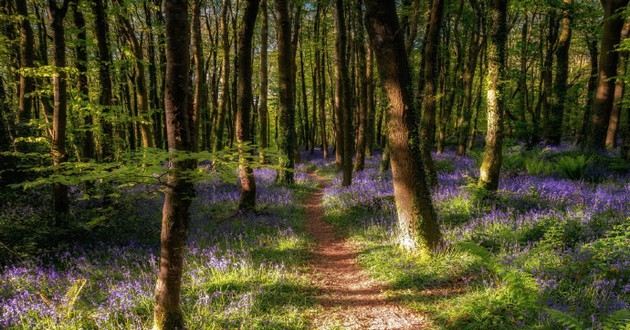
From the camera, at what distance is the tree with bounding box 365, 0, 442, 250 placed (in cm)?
643

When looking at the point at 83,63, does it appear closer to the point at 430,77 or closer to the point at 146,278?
the point at 146,278

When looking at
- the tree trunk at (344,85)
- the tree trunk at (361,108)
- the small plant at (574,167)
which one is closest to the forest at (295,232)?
the small plant at (574,167)

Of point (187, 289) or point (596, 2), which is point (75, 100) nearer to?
point (187, 289)

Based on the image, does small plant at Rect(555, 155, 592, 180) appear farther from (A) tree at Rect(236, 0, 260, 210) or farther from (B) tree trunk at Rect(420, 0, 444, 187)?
(A) tree at Rect(236, 0, 260, 210)

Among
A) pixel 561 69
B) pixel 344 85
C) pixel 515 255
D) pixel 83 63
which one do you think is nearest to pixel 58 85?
pixel 83 63

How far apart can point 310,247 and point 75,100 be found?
627 centimetres

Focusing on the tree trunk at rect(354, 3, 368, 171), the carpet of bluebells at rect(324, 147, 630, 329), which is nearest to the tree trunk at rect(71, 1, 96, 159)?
the carpet of bluebells at rect(324, 147, 630, 329)

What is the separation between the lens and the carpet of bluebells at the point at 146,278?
181 inches

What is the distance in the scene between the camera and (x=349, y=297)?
5.98m

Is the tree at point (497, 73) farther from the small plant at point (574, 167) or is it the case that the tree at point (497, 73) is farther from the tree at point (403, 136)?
the small plant at point (574, 167)

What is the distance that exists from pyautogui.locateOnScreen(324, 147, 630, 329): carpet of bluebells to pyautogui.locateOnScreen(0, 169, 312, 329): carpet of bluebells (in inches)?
71.8

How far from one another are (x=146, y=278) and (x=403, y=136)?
493 cm

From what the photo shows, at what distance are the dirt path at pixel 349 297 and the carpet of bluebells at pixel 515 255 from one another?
0.92 ft

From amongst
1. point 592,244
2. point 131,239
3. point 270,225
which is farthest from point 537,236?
point 131,239
